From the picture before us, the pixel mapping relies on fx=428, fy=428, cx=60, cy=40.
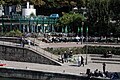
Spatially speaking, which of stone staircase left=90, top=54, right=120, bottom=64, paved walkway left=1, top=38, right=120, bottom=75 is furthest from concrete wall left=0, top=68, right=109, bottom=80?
stone staircase left=90, top=54, right=120, bottom=64

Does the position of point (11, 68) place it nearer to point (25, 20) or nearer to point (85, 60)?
point (85, 60)

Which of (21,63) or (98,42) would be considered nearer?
(21,63)

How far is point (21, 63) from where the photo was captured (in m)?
47.6

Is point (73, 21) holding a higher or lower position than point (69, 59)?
higher

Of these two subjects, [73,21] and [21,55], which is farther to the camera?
[73,21]

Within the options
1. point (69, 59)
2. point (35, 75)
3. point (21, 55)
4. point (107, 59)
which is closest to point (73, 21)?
point (21, 55)

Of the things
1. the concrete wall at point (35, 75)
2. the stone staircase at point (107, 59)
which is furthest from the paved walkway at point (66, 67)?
the stone staircase at point (107, 59)

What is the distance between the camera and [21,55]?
161 feet

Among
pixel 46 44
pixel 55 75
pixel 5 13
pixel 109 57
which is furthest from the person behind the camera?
pixel 5 13

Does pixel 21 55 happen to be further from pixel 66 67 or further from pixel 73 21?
pixel 73 21

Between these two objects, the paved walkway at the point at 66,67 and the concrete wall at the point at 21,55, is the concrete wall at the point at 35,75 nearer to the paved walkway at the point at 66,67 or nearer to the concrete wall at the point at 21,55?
the paved walkway at the point at 66,67

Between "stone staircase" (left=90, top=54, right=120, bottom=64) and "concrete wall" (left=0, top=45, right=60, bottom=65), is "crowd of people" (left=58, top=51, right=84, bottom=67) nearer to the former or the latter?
"concrete wall" (left=0, top=45, right=60, bottom=65)

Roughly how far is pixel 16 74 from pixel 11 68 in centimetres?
88

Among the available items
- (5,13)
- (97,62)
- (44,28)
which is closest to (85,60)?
(97,62)
